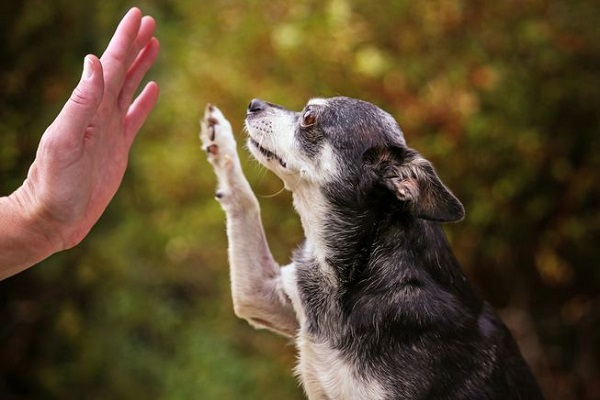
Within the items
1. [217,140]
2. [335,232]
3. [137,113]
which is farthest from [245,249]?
[137,113]

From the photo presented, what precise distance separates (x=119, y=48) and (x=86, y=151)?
435 mm

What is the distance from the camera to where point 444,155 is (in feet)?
19.8

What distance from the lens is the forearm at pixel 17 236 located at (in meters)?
2.96

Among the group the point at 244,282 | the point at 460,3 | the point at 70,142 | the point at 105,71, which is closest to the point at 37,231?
the point at 70,142

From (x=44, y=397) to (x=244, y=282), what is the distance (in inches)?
114

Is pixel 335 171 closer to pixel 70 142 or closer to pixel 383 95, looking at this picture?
pixel 70 142

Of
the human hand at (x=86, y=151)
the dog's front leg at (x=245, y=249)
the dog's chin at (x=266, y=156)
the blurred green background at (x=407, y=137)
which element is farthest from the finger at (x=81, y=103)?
the blurred green background at (x=407, y=137)

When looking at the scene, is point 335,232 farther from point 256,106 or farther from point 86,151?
point 86,151

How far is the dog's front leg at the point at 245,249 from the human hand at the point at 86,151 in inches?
19.4

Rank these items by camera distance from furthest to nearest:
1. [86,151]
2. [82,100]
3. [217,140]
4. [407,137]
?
[407,137]
[217,140]
[86,151]
[82,100]

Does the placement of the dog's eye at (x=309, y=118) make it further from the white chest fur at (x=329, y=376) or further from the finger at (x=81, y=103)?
the finger at (x=81, y=103)

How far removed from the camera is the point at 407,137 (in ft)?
19.9

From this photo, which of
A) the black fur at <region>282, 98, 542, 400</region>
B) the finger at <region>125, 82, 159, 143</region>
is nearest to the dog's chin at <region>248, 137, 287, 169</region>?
the black fur at <region>282, 98, 542, 400</region>

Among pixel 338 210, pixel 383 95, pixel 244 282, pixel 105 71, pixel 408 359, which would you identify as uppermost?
pixel 383 95
